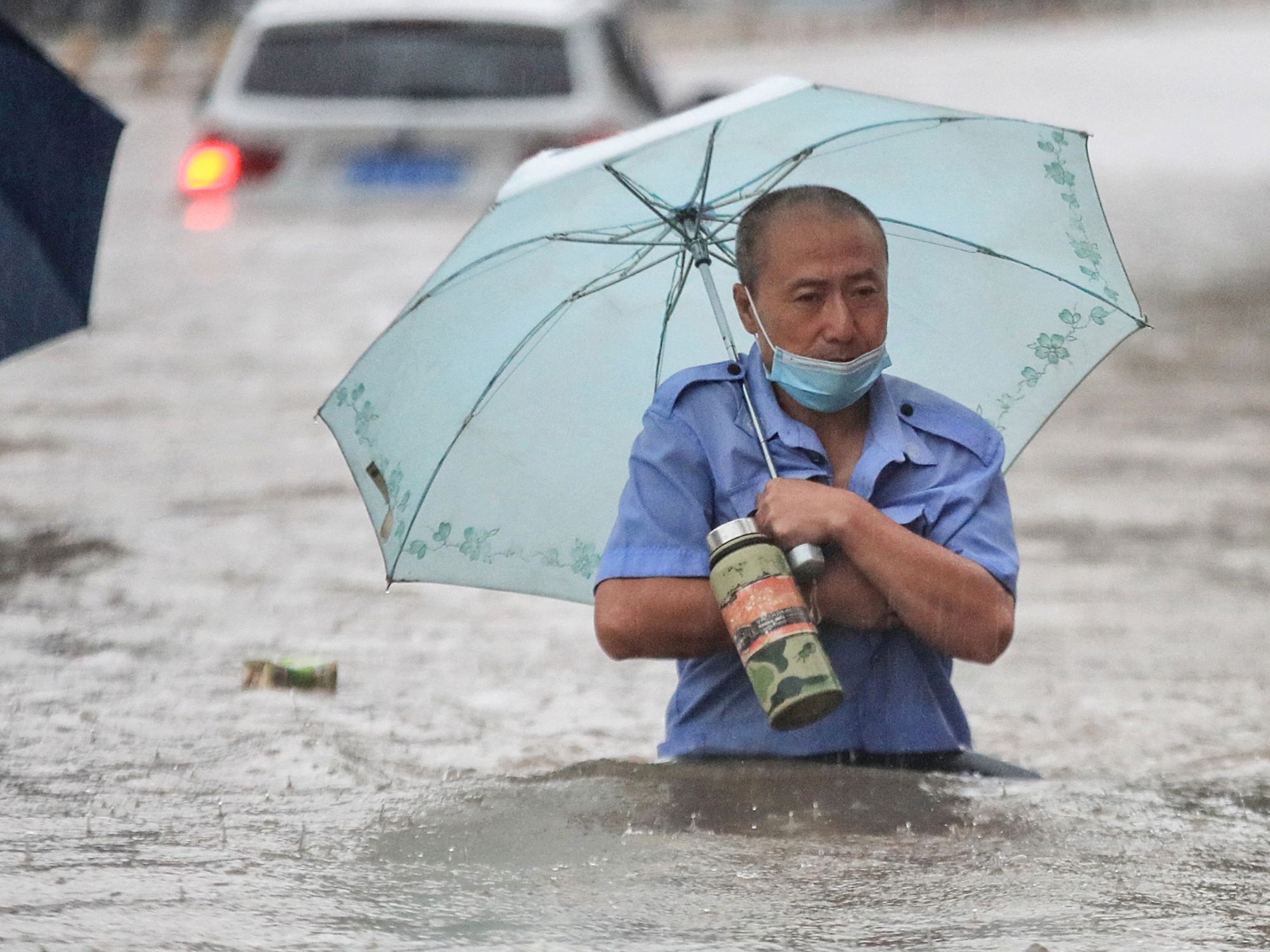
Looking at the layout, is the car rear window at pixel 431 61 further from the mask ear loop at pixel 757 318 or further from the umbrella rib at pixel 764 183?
the mask ear loop at pixel 757 318

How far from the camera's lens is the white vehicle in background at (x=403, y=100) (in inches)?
409

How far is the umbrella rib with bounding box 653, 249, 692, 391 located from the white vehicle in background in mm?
6258

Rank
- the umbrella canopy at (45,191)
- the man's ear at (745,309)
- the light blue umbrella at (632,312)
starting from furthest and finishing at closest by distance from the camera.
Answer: the umbrella canopy at (45,191) < the light blue umbrella at (632,312) < the man's ear at (745,309)

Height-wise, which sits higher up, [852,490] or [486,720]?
[852,490]

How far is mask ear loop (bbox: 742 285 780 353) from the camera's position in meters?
3.58

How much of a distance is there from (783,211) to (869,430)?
0.40 meters

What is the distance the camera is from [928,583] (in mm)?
3455

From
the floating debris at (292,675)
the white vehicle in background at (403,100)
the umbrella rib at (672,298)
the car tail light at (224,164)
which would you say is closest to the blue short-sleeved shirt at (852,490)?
the umbrella rib at (672,298)

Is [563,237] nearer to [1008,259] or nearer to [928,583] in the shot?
[1008,259]

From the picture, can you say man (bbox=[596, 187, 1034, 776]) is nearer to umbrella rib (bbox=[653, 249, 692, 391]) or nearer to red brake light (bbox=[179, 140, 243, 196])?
umbrella rib (bbox=[653, 249, 692, 391])

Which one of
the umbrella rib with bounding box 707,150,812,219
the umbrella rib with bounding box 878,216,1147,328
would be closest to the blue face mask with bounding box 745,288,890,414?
the umbrella rib with bounding box 707,150,812,219

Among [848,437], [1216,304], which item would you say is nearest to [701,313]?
[848,437]

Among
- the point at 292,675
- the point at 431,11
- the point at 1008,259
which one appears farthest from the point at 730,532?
the point at 431,11

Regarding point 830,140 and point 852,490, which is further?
point 830,140
